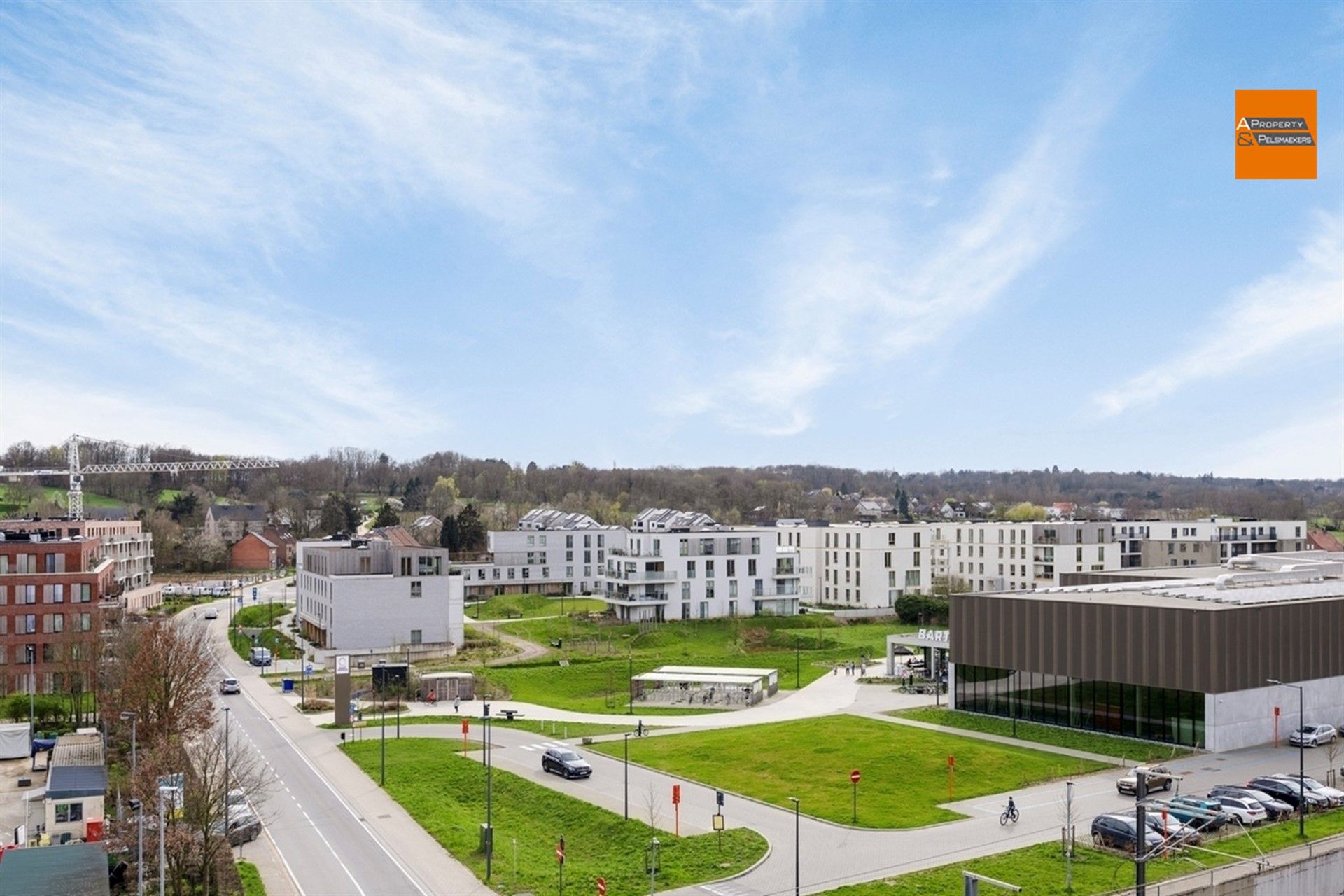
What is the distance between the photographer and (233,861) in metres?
32.8

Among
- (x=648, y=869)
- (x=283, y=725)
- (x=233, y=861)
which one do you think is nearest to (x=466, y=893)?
(x=648, y=869)

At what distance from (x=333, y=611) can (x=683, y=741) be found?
37.0m

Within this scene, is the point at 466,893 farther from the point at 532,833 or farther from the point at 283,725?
the point at 283,725

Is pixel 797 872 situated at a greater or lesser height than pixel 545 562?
lesser

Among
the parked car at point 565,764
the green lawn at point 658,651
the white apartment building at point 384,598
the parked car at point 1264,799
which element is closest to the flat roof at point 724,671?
the green lawn at point 658,651

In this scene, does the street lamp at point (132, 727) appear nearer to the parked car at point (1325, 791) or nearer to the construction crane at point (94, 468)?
the parked car at point (1325, 791)

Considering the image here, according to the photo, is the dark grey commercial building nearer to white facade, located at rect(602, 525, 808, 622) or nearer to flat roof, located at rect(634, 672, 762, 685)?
flat roof, located at rect(634, 672, 762, 685)

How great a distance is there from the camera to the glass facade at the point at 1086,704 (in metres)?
46.2

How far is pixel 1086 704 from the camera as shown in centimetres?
4941

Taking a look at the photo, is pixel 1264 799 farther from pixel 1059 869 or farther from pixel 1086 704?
pixel 1086 704

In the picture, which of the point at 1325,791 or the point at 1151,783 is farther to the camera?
the point at 1151,783

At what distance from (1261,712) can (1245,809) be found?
46.0 ft

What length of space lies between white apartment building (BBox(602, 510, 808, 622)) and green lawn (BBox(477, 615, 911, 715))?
7.50 feet

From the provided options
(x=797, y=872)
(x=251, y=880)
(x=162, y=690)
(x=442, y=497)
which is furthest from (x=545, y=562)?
(x=797, y=872)
